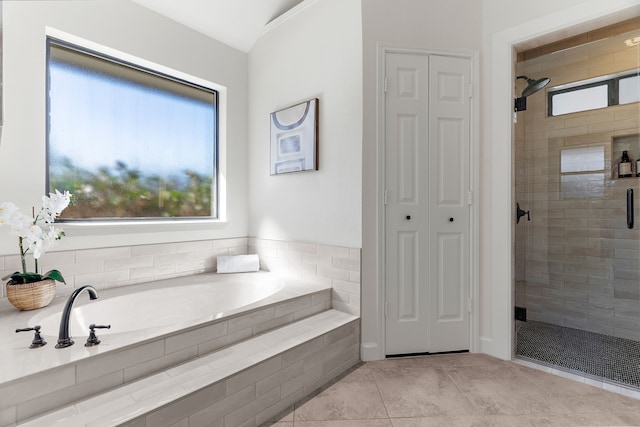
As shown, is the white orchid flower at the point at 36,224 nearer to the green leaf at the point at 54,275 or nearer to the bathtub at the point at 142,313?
the green leaf at the point at 54,275

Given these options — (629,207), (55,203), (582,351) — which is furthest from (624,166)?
(55,203)

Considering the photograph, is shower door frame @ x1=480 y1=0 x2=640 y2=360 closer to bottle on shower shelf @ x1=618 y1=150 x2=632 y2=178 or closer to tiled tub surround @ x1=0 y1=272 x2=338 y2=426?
bottle on shower shelf @ x1=618 y1=150 x2=632 y2=178

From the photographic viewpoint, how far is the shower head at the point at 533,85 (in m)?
2.45

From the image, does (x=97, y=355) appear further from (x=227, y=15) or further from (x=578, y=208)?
(x=578, y=208)

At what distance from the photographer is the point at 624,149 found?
2.31 metres

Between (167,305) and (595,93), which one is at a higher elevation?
(595,93)

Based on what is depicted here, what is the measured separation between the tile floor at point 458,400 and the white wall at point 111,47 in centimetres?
165

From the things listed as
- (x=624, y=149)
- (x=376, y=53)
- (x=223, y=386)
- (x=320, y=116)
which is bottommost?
(x=223, y=386)

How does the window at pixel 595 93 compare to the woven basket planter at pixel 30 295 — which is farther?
the window at pixel 595 93

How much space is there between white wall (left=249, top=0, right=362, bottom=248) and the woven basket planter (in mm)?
1529

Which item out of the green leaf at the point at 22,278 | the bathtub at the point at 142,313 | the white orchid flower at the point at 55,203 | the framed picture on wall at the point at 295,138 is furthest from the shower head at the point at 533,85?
the green leaf at the point at 22,278

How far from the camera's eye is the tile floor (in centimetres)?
152

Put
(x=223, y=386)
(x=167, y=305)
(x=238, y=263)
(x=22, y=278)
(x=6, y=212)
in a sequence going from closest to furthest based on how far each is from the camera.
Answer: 1. (x=223, y=386)
2. (x=6, y=212)
3. (x=22, y=278)
4. (x=167, y=305)
5. (x=238, y=263)

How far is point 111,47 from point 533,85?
3.19 m
